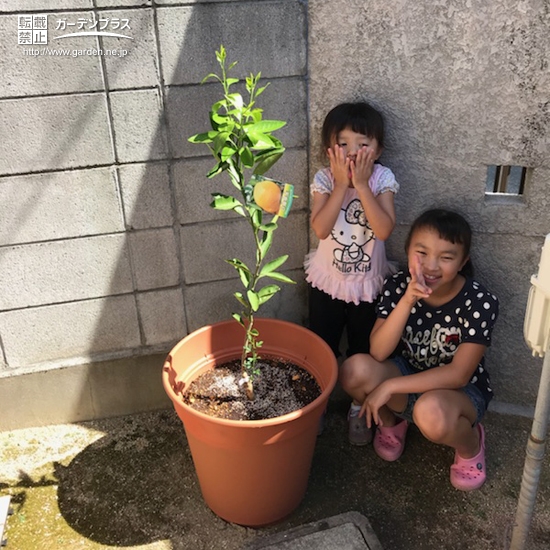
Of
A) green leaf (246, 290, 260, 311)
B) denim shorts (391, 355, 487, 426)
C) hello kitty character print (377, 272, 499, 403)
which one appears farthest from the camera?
denim shorts (391, 355, 487, 426)

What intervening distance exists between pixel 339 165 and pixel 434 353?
3.05 ft

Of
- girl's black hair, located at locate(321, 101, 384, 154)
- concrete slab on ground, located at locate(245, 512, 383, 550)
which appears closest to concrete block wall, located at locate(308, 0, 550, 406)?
girl's black hair, located at locate(321, 101, 384, 154)

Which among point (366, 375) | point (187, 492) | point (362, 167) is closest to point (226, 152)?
point (362, 167)

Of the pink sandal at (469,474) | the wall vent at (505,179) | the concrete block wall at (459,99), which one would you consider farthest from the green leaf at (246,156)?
the pink sandal at (469,474)

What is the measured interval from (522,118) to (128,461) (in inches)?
91.0

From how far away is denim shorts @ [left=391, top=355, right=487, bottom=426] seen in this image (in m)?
2.57

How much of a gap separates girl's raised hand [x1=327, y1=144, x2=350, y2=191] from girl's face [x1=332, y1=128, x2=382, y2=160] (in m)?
0.03

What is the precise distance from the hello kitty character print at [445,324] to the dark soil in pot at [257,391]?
48cm

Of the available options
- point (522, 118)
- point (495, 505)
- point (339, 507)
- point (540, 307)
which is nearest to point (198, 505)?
point (339, 507)

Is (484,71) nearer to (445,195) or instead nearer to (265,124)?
(445,195)

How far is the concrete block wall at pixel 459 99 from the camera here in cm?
237

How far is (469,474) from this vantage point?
2.60 metres

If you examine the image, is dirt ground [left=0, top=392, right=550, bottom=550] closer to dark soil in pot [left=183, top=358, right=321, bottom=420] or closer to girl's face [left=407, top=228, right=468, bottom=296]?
dark soil in pot [left=183, top=358, right=321, bottom=420]

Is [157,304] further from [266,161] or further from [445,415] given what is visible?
[445,415]
